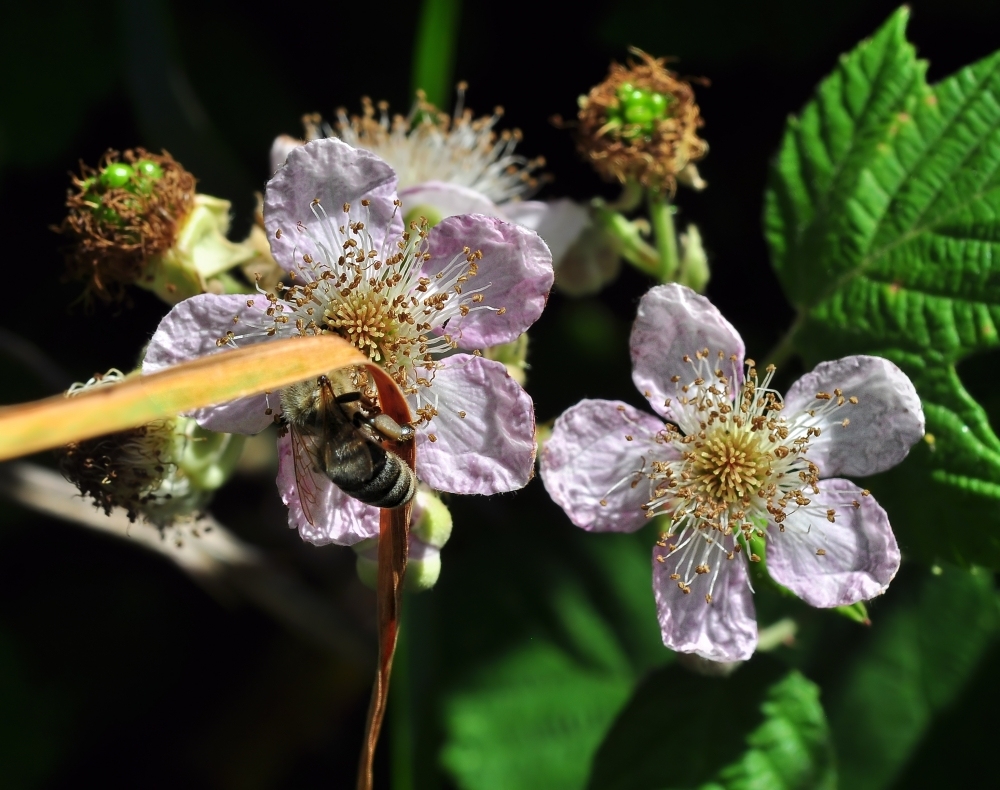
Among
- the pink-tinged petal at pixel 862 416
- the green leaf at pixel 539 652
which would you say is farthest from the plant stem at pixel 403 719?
the pink-tinged petal at pixel 862 416

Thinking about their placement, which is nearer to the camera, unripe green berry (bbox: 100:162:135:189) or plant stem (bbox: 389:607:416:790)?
unripe green berry (bbox: 100:162:135:189)

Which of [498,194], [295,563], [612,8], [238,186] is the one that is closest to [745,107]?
[612,8]

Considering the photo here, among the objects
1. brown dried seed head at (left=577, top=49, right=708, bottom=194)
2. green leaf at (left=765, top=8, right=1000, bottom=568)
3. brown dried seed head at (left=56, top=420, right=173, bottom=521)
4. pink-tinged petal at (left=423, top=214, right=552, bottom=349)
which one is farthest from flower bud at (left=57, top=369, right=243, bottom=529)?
green leaf at (left=765, top=8, right=1000, bottom=568)

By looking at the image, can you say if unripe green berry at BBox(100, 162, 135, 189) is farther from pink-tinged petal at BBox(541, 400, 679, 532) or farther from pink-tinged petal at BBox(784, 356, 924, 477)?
Answer: pink-tinged petal at BBox(784, 356, 924, 477)

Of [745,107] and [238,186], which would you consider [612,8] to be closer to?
[745,107]

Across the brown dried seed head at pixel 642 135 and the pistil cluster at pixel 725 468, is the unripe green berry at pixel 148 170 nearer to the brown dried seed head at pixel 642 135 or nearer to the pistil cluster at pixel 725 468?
the brown dried seed head at pixel 642 135

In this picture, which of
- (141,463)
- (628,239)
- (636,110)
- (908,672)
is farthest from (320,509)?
(908,672)

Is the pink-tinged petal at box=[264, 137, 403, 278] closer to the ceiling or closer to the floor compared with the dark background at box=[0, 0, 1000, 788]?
closer to the ceiling
